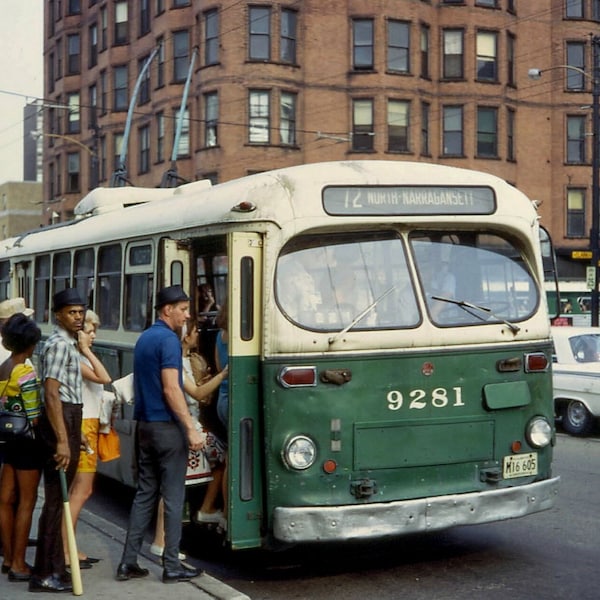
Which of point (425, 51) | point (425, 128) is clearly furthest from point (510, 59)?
point (425, 128)

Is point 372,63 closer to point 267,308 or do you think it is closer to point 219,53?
point 219,53

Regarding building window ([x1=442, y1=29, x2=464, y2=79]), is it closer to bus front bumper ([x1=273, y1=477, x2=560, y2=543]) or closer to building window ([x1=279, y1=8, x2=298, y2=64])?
building window ([x1=279, y1=8, x2=298, y2=64])

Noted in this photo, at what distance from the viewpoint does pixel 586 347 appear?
619 inches

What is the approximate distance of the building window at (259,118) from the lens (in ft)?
130

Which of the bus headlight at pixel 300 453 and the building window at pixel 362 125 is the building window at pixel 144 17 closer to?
the building window at pixel 362 125

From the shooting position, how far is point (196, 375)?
26.4 ft

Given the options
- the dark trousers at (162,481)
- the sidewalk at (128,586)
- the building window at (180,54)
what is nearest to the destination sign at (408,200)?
the dark trousers at (162,481)

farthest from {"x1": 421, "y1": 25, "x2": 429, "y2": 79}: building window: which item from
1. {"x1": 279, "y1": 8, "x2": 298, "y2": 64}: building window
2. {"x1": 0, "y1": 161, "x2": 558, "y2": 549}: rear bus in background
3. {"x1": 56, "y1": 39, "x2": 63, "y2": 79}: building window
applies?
{"x1": 0, "y1": 161, "x2": 558, "y2": 549}: rear bus in background

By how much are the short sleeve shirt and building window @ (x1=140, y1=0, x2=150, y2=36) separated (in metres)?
41.3

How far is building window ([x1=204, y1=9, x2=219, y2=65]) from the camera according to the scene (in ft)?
131

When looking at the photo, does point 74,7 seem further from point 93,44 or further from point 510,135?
point 510,135

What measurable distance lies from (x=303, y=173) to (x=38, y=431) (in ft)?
8.06

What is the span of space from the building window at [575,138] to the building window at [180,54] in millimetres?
16365

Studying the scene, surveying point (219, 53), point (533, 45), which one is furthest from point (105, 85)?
point (533, 45)
